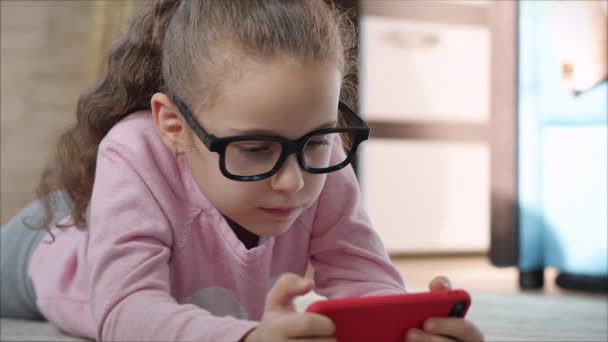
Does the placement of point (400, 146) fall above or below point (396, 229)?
above

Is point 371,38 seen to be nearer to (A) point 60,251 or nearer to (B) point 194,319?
(A) point 60,251

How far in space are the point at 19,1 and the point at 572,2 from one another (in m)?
1.33

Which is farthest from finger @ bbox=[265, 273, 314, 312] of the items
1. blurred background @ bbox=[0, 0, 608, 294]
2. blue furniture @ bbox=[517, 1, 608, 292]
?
blue furniture @ bbox=[517, 1, 608, 292]

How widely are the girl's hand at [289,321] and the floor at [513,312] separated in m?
0.48

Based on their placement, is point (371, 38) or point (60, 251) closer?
point (60, 251)

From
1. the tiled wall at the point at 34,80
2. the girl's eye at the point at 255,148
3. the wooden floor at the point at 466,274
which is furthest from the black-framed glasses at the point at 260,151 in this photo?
the tiled wall at the point at 34,80

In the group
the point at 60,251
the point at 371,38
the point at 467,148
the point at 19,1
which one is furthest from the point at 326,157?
the point at 467,148

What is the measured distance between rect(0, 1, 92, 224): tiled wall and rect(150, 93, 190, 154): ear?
1182 mm

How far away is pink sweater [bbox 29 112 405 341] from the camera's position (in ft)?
2.16

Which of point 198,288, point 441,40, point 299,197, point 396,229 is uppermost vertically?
point 441,40

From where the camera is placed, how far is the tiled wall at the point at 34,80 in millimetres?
1820

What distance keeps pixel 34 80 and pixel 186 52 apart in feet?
4.10

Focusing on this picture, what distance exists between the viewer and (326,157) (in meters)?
0.72

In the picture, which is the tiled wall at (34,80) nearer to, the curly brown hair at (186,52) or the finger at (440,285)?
the curly brown hair at (186,52)
